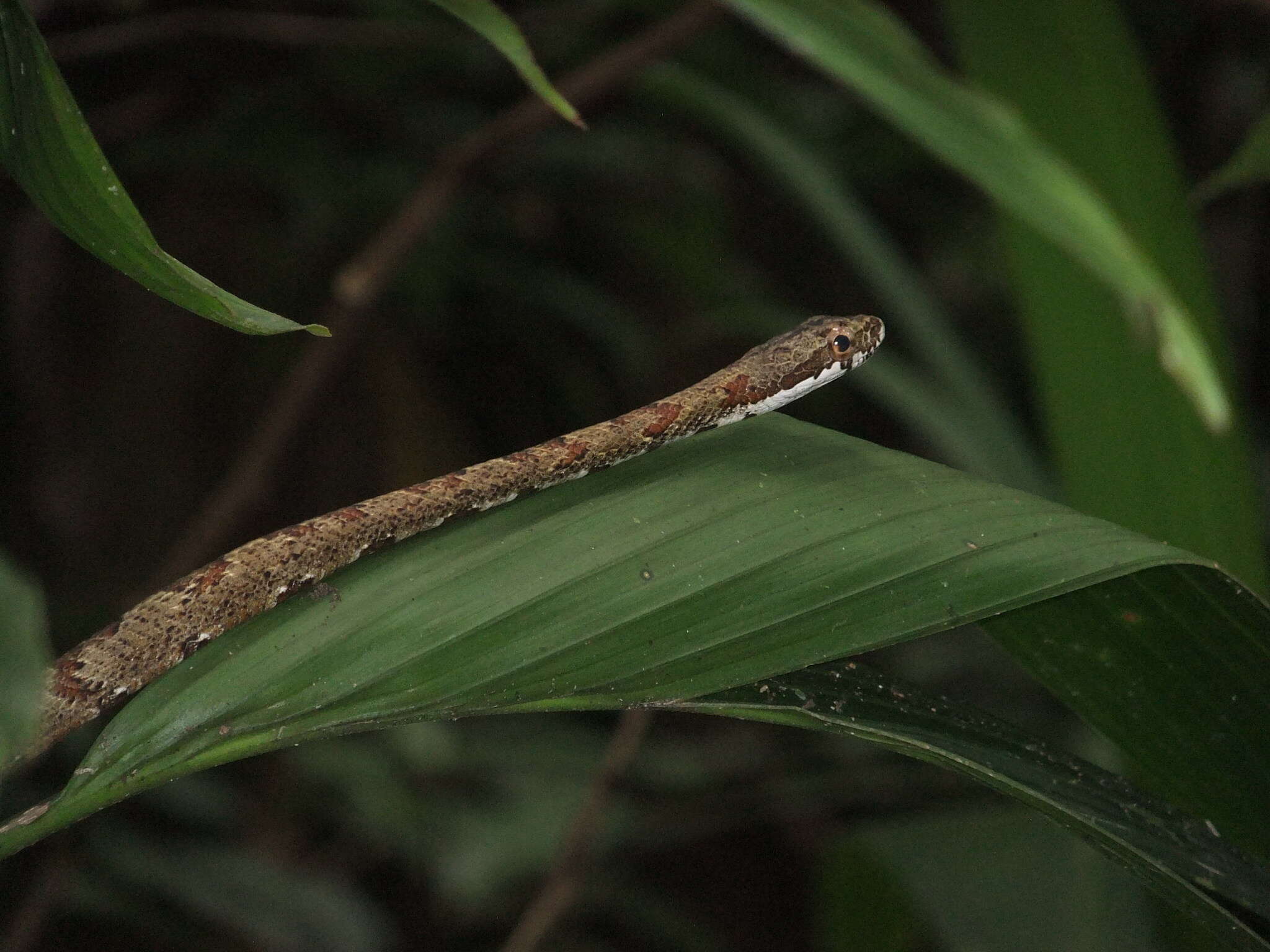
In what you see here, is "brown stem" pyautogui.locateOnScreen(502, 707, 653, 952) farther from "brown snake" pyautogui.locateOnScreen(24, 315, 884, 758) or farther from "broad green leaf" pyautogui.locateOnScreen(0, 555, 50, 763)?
"broad green leaf" pyautogui.locateOnScreen(0, 555, 50, 763)

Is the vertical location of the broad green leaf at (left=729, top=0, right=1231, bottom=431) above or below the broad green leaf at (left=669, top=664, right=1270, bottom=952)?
above

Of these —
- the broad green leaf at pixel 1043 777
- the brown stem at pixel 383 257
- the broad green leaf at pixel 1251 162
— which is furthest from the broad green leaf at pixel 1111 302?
the brown stem at pixel 383 257

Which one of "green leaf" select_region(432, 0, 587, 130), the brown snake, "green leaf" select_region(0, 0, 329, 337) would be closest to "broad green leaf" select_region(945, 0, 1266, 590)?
the brown snake

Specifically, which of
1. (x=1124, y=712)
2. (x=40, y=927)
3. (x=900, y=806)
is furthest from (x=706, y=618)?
(x=900, y=806)

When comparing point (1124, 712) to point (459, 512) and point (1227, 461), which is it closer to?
point (1227, 461)

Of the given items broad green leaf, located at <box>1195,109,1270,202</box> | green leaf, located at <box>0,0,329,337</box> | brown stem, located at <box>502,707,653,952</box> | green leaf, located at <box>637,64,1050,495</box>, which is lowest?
brown stem, located at <box>502,707,653,952</box>

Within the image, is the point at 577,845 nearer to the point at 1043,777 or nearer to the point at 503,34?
the point at 1043,777
